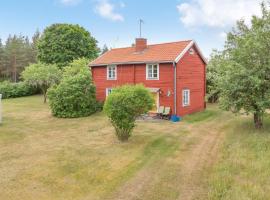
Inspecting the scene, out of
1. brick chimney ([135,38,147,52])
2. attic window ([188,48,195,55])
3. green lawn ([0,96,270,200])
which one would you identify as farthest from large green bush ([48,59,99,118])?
attic window ([188,48,195,55])

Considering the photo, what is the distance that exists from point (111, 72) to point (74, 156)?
49.2ft

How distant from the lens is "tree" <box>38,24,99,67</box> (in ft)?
162

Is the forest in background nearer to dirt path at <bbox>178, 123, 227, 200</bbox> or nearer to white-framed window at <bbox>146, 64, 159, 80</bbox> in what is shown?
white-framed window at <bbox>146, 64, 159, 80</bbox>

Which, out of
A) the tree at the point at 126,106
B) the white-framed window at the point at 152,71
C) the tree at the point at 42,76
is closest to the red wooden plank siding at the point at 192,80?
the white-framed window at the point at 152,71

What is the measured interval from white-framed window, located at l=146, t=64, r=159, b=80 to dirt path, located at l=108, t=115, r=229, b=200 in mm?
9160

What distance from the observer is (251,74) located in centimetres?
1581

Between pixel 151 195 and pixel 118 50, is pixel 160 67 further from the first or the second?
Answer: pixel 151 195

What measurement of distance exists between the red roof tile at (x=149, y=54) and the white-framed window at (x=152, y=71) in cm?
64

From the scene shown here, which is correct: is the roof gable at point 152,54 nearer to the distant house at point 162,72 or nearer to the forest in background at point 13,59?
the distant house at point 162,72

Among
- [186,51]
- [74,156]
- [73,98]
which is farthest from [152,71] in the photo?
[74,156]

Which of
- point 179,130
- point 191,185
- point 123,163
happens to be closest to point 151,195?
point 191,185

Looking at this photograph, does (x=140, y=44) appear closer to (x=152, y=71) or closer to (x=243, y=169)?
(x=152, y=71)

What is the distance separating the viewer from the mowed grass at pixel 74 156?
960 cm

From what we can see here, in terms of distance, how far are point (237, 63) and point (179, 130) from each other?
230 inches
